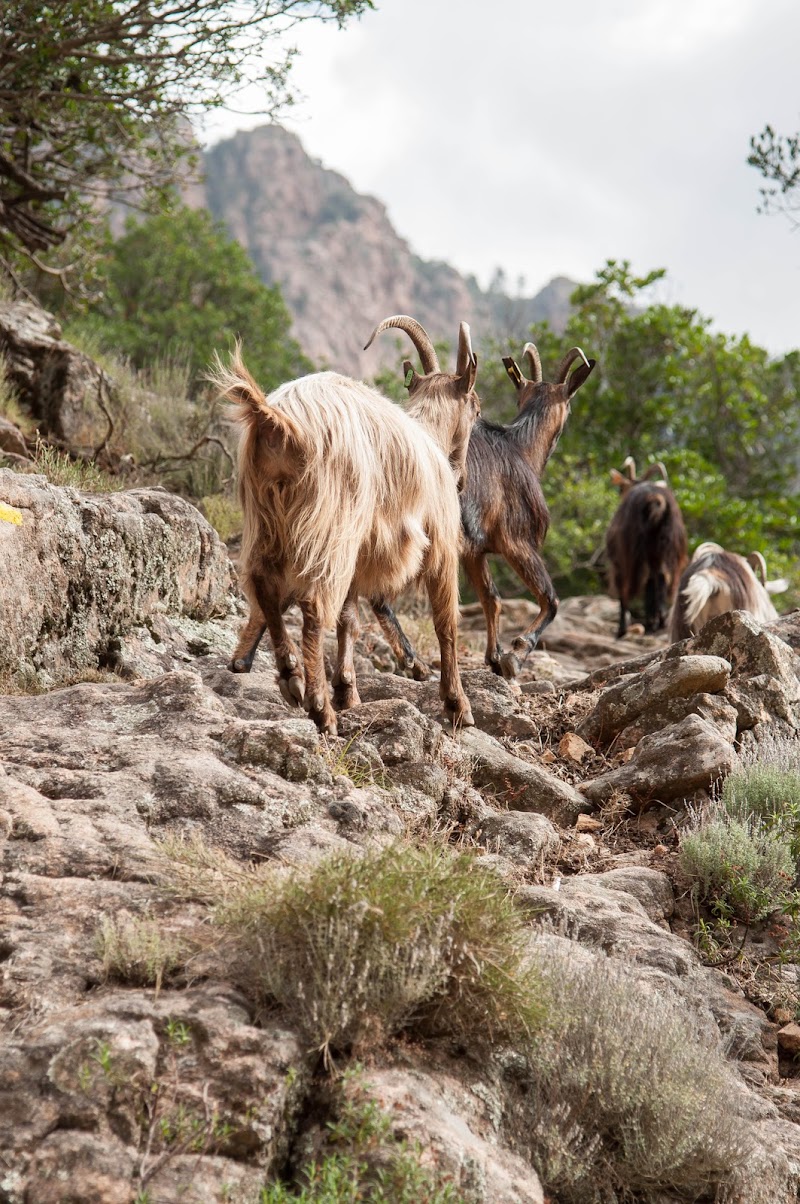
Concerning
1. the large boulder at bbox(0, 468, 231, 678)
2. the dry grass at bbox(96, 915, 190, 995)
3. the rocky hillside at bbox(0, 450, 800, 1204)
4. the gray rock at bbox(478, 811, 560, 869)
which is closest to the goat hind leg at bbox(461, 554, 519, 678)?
the rocky hillside at bbox(0, 450, 800, 1204)

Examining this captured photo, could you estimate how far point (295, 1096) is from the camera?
101 inches

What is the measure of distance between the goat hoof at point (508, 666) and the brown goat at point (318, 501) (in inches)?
94.7

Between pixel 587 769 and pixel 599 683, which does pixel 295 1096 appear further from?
pixel 599 683

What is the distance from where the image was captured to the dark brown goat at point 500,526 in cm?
737

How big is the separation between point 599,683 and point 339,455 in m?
3.41

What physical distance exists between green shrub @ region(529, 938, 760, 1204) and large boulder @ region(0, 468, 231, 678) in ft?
9.03

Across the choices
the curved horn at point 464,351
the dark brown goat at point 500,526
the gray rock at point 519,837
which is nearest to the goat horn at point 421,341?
the curved horn at point 464,351

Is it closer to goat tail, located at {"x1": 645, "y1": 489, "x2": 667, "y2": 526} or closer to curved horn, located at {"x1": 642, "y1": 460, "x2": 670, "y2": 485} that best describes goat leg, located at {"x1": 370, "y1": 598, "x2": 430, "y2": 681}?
goat tail, located at {"x1": 645, "y1": 489, "x2": 667, "y2": 526}

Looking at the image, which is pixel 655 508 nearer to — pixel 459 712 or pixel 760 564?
pixel 760 564

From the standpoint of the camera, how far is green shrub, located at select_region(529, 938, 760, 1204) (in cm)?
286

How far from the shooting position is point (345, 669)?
5.33 m

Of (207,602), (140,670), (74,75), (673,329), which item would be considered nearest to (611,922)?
(140,670)

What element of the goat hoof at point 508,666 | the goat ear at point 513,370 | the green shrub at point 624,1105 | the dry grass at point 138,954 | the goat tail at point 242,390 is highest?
the goat ear at point 513,370

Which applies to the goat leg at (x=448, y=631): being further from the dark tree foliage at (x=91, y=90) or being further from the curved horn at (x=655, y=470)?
the curved horn at (x=655, y=470)
